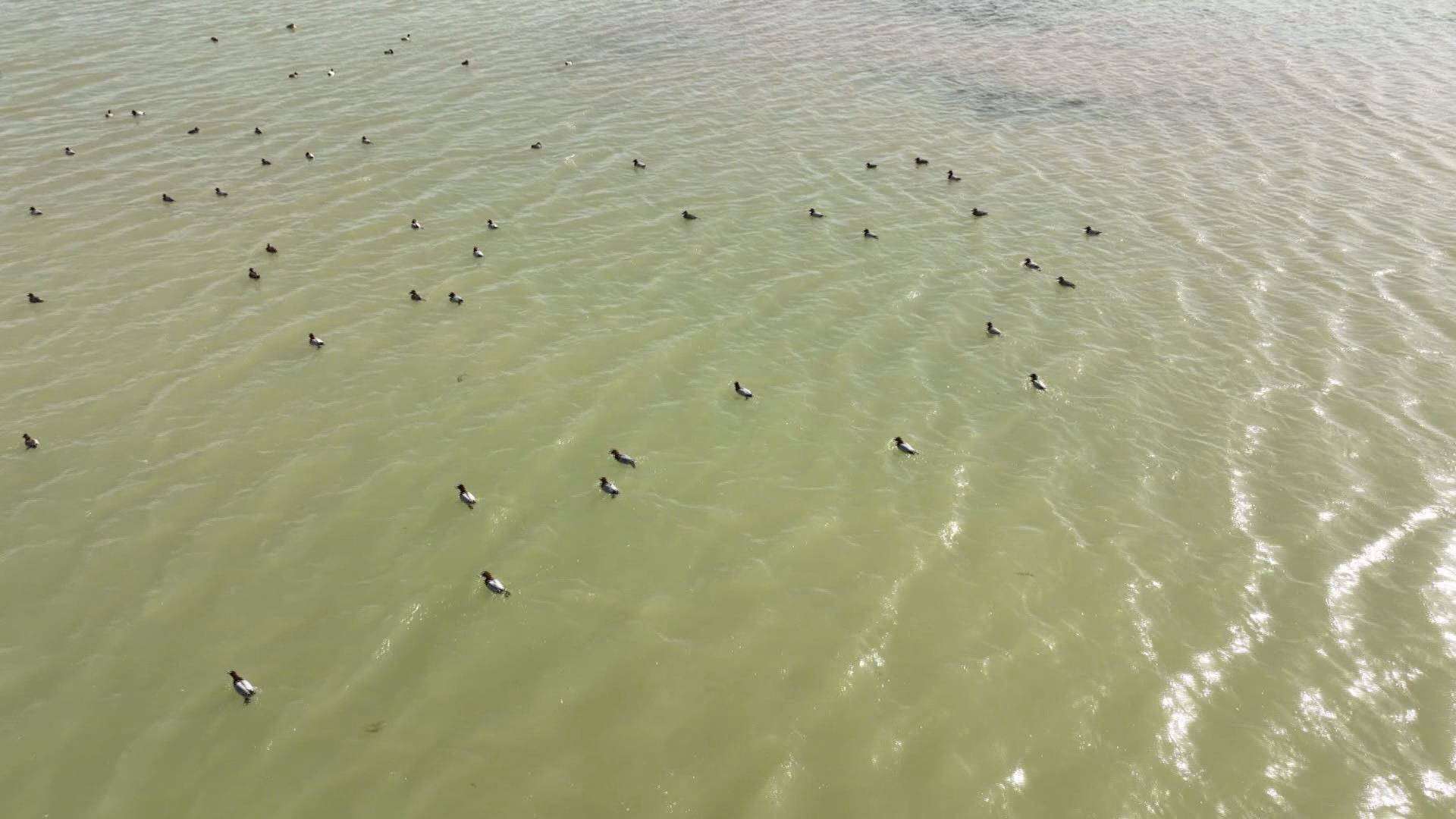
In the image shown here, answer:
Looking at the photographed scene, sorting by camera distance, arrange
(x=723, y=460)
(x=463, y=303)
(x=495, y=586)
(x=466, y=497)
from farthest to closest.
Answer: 1. (x=463, y=303)
2. (x=723, y=460)
3. (x=466, y=497)
4. (x=495, y=586)

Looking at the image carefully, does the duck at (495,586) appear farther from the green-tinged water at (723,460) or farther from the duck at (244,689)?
the duck at (244,689)

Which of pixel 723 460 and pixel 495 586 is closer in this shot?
pixel 495 586

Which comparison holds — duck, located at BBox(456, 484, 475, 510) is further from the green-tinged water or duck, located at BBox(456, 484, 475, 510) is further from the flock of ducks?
the green-tinged water

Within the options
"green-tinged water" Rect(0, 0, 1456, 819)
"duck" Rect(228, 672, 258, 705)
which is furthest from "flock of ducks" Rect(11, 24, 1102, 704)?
"green-tinged water" Rect(0, 0, 1456, 819)

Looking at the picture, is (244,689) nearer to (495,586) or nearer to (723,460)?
(495,586)

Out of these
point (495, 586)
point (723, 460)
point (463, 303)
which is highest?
point (463, 303)

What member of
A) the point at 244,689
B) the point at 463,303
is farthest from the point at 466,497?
the point at 463,303

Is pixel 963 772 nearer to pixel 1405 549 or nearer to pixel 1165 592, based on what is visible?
pixel 1165 592

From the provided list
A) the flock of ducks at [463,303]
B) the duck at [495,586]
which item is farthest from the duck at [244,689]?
the duck at [495,586]
